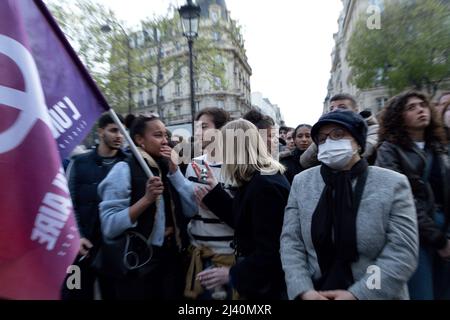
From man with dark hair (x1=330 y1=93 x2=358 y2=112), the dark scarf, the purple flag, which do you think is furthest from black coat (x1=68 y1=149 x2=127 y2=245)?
man with dark hair (x1=330 y1=93 x2=358 y2=112)

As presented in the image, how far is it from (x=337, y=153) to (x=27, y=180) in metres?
1.56

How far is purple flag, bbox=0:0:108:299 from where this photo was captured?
1.44m

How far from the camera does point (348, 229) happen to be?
5.96ft

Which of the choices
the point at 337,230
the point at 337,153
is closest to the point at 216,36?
the point at 337,153

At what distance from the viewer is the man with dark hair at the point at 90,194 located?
278 cm

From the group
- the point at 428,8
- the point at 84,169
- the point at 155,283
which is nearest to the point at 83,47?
the point at 84,169

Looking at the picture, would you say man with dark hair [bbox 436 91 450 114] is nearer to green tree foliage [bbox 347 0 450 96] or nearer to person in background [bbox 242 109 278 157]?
person in background [bbox 242 109 278 157]

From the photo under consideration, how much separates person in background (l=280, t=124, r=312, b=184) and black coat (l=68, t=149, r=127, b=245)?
1.84m

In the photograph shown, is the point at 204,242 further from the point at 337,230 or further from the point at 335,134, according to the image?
the point at 335,134

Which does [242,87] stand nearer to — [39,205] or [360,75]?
[360,75]

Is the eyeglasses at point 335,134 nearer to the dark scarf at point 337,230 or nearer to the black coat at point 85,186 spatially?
the dark scarf at point 337,230

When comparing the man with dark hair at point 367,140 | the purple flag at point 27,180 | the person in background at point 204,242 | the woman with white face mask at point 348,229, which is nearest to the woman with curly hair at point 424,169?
the man with dark hair at point 367,140

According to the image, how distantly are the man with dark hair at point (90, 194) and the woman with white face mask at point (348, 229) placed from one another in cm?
148
